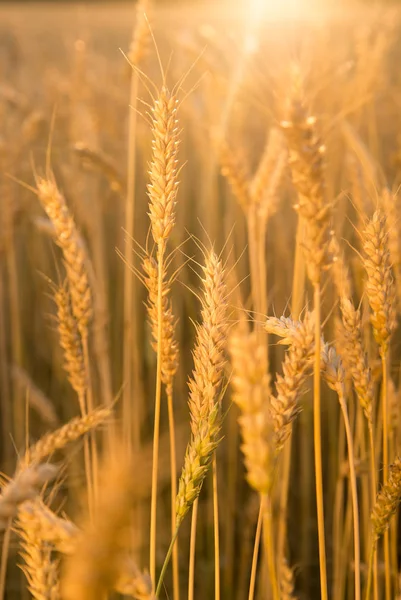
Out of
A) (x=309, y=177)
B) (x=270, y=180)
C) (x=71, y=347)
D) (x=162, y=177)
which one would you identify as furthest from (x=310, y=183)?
(x=270, y=180)

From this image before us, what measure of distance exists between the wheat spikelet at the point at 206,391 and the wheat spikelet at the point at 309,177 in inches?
6.1

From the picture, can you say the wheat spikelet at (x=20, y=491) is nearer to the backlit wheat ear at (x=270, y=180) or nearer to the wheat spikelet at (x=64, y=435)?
the wheat spikelet at (x=64, y=435)

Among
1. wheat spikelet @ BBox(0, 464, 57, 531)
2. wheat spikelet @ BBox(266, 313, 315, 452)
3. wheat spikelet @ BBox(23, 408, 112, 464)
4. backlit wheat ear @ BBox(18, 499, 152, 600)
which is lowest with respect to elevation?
backlit wheat ear @ BBox(18, 499, 152, 600)

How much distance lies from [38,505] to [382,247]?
0.49m

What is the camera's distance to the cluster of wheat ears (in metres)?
0.64

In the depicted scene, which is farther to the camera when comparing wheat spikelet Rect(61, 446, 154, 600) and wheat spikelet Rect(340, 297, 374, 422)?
wheat spikelet Rect(340, 297, 374, 422)

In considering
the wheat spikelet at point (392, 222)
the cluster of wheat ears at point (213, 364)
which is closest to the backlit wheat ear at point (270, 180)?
the cluster of wheat ears at point (213, 364)

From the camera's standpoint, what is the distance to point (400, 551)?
163cm

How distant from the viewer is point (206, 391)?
0.76 metres

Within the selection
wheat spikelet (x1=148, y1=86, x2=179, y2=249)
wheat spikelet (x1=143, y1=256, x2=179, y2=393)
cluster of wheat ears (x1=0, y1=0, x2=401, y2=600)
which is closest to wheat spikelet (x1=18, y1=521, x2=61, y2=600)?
cluster of wheat ears (x1=0, y1=0, x2=401, y2=600)

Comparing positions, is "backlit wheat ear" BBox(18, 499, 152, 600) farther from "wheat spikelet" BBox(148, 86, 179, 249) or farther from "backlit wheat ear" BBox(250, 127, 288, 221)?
"backlit wheat ear" BBox(250, 127, 288, 221)

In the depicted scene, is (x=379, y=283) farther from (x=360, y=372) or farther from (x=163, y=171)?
(x=163, y=171)

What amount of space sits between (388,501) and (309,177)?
413mm

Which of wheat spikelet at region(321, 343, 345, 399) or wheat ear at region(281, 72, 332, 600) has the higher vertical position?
wheat ear at region(281, 72, 332, 600)
